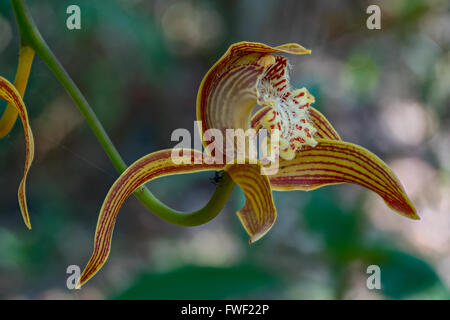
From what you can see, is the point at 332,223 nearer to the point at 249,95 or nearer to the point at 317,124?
the point at 317,124

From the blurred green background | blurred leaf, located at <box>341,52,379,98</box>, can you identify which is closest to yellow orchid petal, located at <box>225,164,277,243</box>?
the blurred green background

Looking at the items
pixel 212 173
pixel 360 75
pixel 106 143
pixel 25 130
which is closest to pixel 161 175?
pixel 106 143

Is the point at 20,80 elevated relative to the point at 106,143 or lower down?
elevated

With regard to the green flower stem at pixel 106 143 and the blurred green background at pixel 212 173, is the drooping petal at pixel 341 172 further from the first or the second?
the blurred green background at pixel 212 173

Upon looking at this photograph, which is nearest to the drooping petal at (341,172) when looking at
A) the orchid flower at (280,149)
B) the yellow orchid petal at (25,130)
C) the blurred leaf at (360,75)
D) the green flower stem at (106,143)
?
the orchid flower at (280,149)

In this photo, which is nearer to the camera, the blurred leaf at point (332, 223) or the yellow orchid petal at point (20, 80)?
the yellow orchid petal at point (20, 80)
